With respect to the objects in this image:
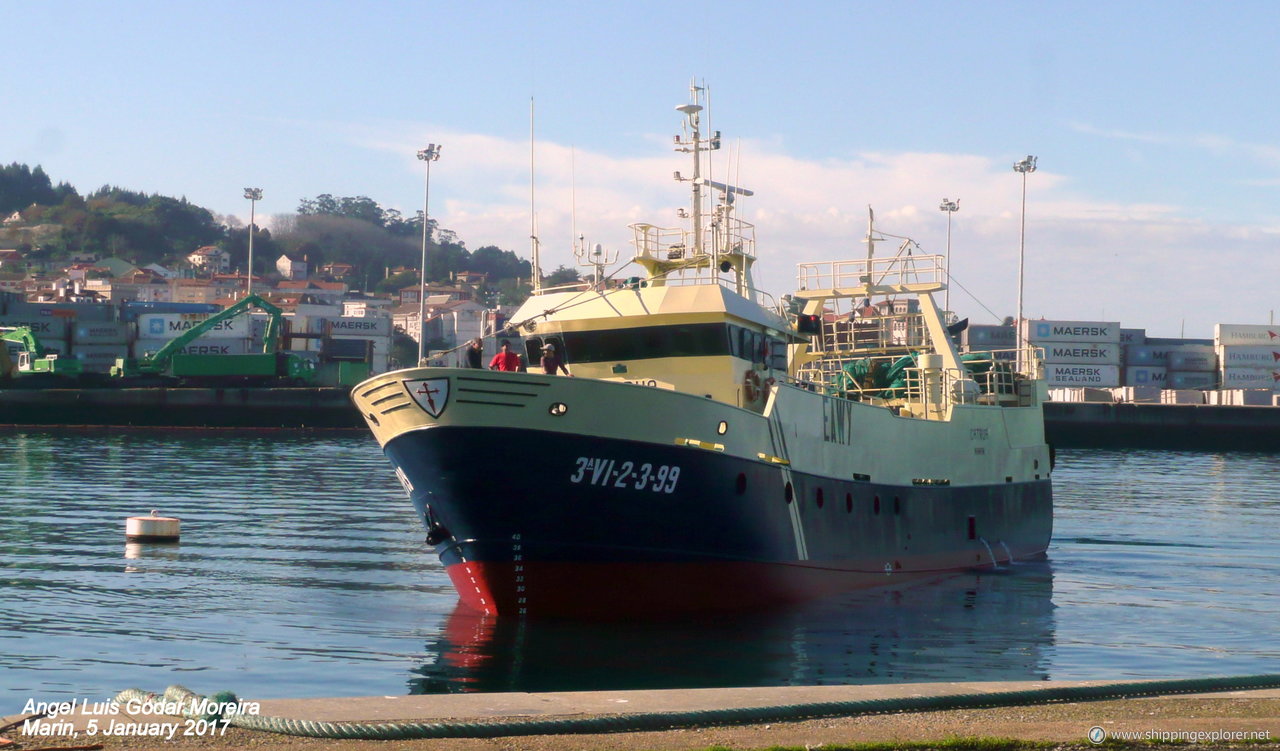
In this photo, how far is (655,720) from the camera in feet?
27.0

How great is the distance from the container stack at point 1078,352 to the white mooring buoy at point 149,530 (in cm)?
8854

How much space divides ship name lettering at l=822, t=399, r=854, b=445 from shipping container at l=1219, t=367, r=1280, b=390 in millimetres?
94711

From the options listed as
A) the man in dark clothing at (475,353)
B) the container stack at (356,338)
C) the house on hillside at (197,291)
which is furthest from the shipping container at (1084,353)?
the house on hillside at (197,291)

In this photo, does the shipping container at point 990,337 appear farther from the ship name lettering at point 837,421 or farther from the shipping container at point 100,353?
the ship name lettering at point 837,421

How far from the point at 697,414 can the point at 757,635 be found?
3131 mm

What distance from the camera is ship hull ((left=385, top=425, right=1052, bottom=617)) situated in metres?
16.1

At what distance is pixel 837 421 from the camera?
20.6m

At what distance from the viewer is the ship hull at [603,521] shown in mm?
16078

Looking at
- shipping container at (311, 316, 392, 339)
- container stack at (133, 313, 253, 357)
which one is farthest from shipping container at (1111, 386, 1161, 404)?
container stack at (133, 313, 253, 357)

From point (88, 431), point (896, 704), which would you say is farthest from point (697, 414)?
point (88, 431)

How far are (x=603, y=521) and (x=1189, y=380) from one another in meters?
104

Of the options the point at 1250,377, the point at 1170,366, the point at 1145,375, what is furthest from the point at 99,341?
the point at 1250,377

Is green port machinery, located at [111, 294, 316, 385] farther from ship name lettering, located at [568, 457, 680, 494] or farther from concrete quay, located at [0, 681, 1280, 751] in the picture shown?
concrete quay, located at [0, 681, 1280, 751]

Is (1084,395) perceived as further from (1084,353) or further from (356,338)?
(356,338)
